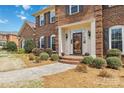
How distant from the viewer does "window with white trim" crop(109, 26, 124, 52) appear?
38.7 ft

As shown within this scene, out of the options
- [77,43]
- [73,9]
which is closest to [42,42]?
[77,43]

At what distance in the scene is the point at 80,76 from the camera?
8.73 meters

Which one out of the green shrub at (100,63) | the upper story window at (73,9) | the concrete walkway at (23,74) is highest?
the upper story window at (73,9)

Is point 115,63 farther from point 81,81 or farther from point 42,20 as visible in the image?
point 42,20

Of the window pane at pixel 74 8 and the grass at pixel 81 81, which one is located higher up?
the window pane at pixel 74 8

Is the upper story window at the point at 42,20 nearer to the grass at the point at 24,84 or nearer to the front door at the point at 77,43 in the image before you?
the front door at the point at 77,43

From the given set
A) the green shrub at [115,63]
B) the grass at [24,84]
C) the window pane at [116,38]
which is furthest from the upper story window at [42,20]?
the grass at [24,84]

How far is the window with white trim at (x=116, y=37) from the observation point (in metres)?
11.8

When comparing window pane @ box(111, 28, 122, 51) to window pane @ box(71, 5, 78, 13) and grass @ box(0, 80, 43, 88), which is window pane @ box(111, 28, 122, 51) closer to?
window pane @ box(71, 5, 78, 13)

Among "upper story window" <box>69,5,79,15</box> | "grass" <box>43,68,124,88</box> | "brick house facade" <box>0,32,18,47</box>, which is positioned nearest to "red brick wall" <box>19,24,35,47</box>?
"upper story window" <box>69,5,79,15</box>

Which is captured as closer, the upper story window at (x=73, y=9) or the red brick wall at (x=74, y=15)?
the red brick wall at (x=74, y=15)

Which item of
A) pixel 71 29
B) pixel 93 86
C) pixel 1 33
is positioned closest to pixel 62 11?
pixel 71 29

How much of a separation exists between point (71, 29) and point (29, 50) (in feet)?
25.6
